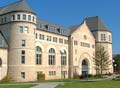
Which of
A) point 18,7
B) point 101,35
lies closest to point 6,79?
point 18,7

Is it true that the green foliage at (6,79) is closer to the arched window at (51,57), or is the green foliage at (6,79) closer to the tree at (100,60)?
the arched window at (51,57)

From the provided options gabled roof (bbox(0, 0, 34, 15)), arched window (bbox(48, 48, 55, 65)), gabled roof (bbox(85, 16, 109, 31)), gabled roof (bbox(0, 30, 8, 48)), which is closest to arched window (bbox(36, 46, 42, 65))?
arched window (bbox(48, 48, 55, 65))

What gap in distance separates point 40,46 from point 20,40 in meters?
9.15

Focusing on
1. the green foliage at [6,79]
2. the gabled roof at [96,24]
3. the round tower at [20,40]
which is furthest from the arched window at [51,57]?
the gabled roof at [96,24]

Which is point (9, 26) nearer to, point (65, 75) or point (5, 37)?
point (5, 37)

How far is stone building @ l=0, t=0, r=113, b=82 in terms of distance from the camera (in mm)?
61375

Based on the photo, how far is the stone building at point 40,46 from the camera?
6138cm

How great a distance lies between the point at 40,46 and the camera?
7012 cm

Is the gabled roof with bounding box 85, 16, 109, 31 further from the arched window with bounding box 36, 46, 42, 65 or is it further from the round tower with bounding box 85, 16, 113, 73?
the arched window with bounding box 36, 46, 42, 65

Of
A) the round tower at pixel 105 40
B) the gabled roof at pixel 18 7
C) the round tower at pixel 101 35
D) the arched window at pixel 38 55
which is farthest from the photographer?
the round tower at pixel 101 35

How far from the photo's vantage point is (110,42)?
99375mm

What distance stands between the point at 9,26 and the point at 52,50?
16.6 m

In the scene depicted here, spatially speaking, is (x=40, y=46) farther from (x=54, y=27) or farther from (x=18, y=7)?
(x=18, y=7)

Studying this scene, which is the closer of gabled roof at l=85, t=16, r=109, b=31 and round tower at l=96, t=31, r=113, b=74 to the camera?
round tower at l=96, t=31, r=113, b=74
